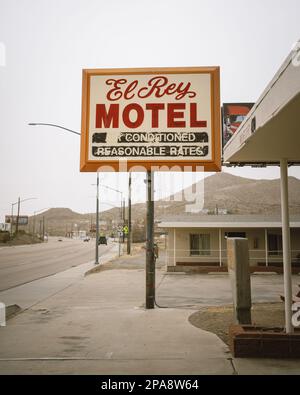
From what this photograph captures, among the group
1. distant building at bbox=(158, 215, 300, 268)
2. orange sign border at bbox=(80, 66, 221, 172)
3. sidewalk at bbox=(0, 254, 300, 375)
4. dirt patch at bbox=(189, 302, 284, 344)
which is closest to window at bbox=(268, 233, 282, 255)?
distant building at bbox=(158, 215, 300, 268)

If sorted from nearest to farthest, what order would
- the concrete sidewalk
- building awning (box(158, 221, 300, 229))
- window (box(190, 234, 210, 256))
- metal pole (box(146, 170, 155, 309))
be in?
metal pole (box(146, 170, 155, 309)), the concrete sidewalk, building awning (box(158, 221, 300, 229)), window (box(190, 234, 210, 256))

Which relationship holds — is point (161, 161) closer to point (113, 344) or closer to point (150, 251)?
point (150, 251)

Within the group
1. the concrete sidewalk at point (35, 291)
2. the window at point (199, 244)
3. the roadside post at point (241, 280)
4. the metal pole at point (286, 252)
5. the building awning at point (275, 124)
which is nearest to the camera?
the building awning at point (275, 124)

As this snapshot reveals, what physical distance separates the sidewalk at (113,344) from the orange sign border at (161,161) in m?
3.57

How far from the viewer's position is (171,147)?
883cm

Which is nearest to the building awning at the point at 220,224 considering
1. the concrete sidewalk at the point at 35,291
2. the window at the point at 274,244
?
the window at the point at 274,244

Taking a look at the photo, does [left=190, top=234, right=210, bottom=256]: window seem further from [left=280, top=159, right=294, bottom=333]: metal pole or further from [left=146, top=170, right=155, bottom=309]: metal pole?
[left=280, top=159, right=294, bottom=333]: metal pole

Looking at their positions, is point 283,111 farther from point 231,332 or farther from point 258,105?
point 231,332

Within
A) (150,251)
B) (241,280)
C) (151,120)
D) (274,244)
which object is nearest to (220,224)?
(274,244)

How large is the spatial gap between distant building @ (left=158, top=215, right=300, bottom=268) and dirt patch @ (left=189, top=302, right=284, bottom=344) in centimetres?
1310

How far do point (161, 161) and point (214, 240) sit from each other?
16.9 meters

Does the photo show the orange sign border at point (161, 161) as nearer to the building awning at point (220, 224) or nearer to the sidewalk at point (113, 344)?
the sidewalk at point (113, 344)

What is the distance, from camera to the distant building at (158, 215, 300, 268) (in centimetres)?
2367

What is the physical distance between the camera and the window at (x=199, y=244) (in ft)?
81.6
